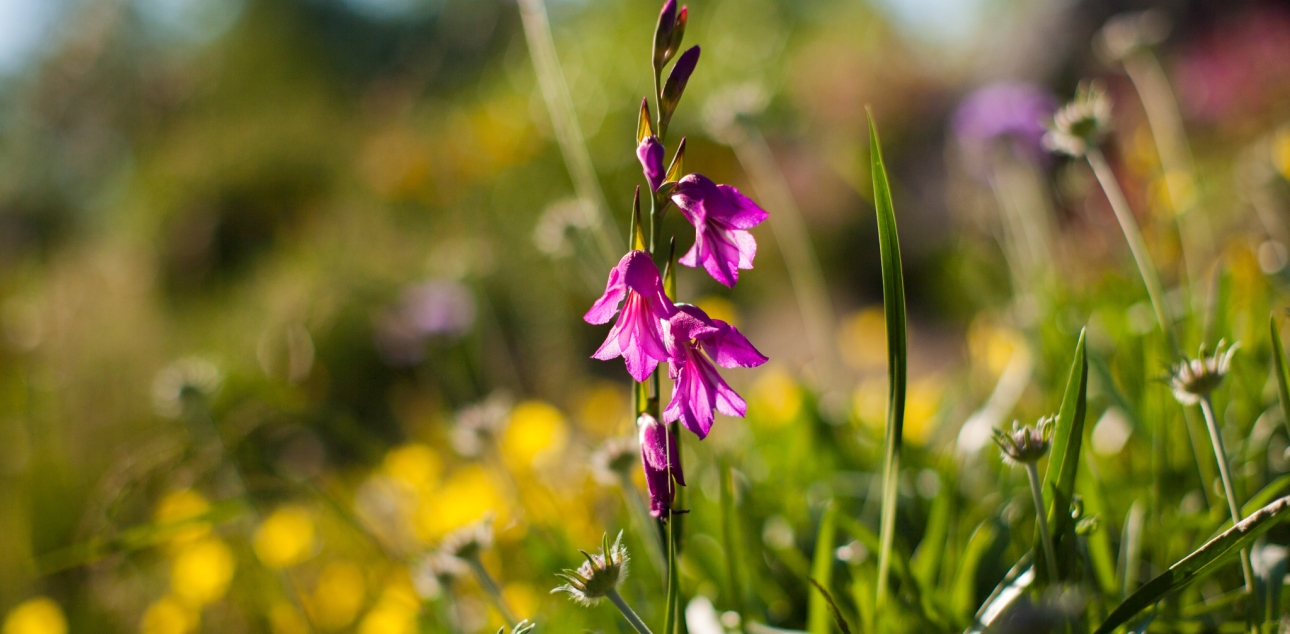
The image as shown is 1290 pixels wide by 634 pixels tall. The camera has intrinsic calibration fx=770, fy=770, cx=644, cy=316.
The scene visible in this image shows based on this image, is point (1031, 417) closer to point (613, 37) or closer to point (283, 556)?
point (283, 556)

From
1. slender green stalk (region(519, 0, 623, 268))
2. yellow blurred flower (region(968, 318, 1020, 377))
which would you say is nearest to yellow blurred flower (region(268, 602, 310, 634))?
slender green stalk (region(519, 0, 623, 268))

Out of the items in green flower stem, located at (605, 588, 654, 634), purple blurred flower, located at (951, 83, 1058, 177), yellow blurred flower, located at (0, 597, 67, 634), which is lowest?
green flower stem, located at (605, 588, 654, 634)

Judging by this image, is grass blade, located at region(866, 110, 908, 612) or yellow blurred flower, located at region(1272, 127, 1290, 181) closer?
grass blade, located at region(866, 110, 908, 612)

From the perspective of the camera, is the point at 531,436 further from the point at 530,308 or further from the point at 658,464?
the point at 530,308

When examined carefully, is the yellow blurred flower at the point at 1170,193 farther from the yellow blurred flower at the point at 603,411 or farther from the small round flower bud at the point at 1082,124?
the yellow blurred flower at the point at 603,411

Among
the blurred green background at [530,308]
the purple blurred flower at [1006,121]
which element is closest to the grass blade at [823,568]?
the blurred green background at [530,308]

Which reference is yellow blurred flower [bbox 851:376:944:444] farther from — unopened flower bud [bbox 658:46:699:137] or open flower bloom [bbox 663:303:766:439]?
unopened flower bud [bbox 658:46:699:137]

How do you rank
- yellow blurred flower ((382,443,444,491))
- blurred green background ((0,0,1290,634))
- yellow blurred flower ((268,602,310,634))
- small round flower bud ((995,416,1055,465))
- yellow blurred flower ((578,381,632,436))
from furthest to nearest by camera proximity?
yellow blurred flower ((578,381,632,436))
yellow blurred flower ((382,443,444,491))
yellow blurred flower ((268,602,310,634))
blurred green background ((0,0,1290,634))
small round flower bud ((995,416,1055,465))

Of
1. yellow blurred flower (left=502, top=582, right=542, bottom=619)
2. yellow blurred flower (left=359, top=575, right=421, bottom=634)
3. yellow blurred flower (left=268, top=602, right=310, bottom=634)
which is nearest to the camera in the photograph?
yellow blurred flower (left=502, top=582, right=542, bottom=619)

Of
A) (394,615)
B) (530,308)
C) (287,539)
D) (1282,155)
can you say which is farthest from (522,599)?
(530,308)
